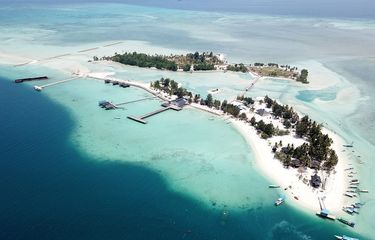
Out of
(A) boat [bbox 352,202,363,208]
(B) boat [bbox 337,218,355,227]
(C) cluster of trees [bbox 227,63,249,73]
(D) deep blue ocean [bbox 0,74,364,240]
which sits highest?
(C) cluster of trees [bbox 227,63,249,73]

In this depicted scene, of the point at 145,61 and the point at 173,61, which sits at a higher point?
the point at 173,61

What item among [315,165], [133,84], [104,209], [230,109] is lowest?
[104,209]

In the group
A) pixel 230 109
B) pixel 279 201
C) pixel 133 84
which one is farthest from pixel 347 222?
pixel 133 84

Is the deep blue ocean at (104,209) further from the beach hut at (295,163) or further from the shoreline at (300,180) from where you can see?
the beach hut at (295,163)

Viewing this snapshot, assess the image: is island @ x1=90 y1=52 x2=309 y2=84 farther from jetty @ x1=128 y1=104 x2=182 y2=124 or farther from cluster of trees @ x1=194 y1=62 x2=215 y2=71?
jetty @ x1=128 y1=104 x2=182 y2=124

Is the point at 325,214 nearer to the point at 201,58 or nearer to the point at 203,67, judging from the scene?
the point at 203,67

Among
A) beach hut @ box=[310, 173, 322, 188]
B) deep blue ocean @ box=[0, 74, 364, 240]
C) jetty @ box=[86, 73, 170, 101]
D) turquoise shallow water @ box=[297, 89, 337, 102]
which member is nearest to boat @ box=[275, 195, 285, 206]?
deep blue ocean @ box=[0, 74, 364, 240]

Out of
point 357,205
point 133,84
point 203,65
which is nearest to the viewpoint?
point 357,205
